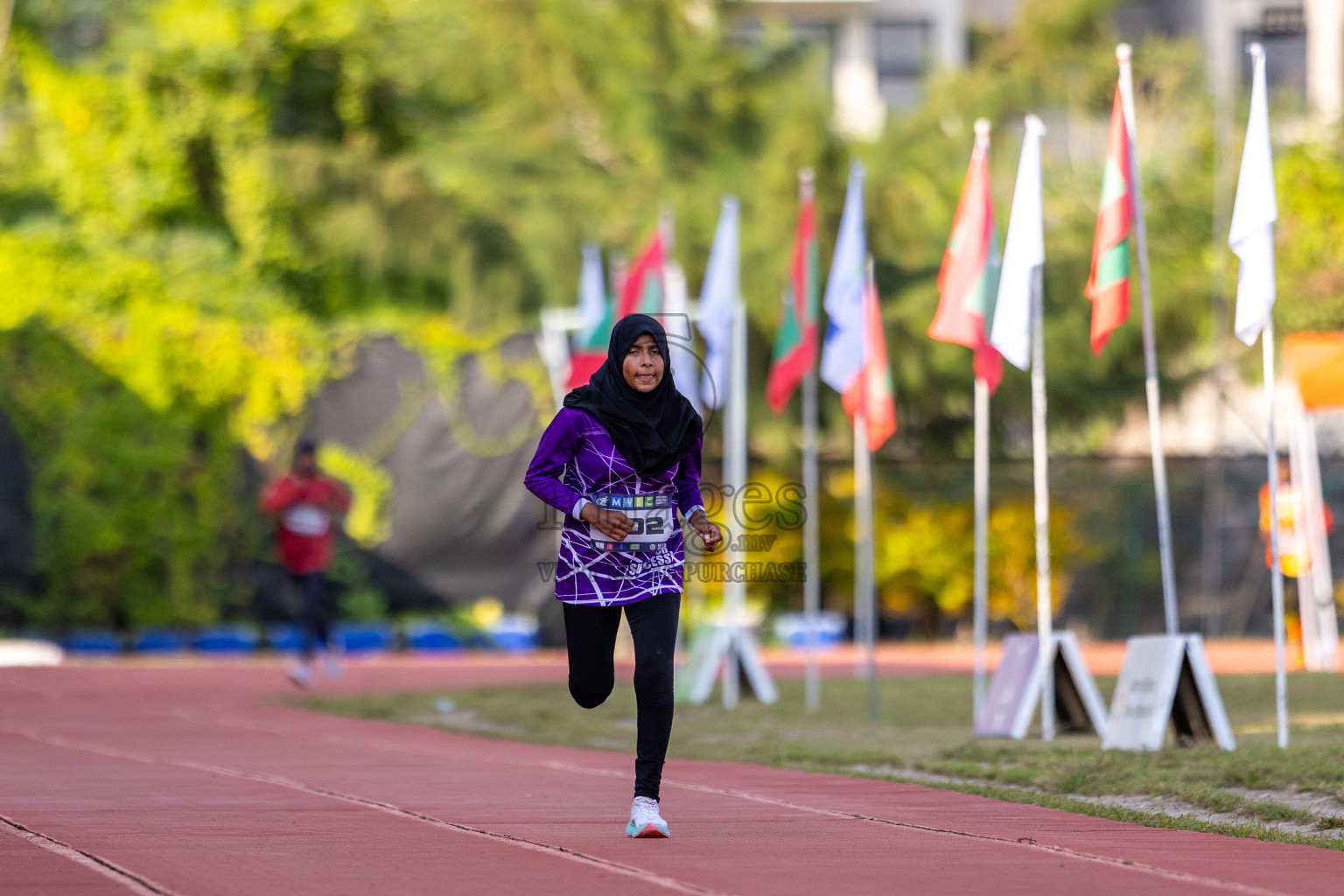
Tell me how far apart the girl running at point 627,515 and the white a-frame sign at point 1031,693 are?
15.6 ft

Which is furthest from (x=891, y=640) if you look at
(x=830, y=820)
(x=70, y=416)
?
(x=830, y=820)

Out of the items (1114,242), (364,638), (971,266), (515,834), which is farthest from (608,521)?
(364,638)

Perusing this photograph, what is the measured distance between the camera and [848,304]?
14.5m

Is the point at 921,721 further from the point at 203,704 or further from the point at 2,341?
the point at 2,341

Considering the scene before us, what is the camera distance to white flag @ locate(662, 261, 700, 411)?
1561 cm

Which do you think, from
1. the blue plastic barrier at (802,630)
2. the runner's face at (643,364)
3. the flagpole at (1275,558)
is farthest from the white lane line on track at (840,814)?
Answer: the blue plastic barrier at (802,630)

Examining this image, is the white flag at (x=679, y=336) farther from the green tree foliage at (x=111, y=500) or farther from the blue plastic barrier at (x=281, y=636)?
the green tree foliage at (x=111, y=500)

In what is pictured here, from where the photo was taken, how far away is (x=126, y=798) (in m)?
7.79

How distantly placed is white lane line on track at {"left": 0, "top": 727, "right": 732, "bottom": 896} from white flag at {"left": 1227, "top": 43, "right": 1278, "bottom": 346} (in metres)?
Result: 5.22

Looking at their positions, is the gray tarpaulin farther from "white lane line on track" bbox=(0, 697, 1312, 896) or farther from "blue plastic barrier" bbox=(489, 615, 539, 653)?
"white lane line on track" bbox=(0, 697, 1312, 896)

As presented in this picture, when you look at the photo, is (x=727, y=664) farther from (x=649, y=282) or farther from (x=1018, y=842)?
(x=1018, y=842)

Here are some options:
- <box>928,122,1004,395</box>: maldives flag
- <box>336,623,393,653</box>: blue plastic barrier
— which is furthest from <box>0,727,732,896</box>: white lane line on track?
<box>336,623,393,653</box>: blue plastic barrier

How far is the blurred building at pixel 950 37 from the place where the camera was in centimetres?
3619

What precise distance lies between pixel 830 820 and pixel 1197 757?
280cm
